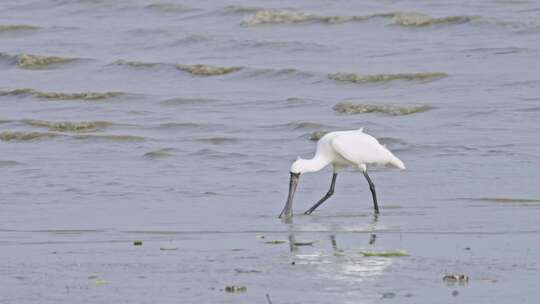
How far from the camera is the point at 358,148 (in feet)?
39.8

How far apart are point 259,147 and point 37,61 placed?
1040cm

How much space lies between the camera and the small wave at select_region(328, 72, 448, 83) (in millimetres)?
20094

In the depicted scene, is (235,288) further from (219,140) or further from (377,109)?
(377,109)

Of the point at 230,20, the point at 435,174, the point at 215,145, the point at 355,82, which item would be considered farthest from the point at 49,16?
the point at 435,174

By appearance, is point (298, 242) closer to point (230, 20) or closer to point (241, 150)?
point (241, 150)

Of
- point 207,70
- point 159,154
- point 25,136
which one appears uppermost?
point 159,154

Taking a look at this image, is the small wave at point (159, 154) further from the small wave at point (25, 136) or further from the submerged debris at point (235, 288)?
the submerged debris at point (235, 288)

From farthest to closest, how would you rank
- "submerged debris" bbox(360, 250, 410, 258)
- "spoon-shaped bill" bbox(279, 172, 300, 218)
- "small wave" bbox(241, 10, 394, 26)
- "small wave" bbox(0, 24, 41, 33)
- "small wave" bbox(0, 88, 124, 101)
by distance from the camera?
"small wave" bbox(0, 24, 41, 33)
"small wave" bbox(241, 10, 394, 26)
"small wave" bbox(0, 88, 124, 101)
"spoon-shaped bill" bbox(279, 172, 300, 218)
"submerged debris" bbox(360, 250, 410, 258)

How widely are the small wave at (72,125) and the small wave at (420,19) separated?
7.56 meters

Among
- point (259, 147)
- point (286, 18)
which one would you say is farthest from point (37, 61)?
point (259, 147)

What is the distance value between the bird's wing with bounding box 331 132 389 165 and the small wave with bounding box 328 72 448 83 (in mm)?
7950

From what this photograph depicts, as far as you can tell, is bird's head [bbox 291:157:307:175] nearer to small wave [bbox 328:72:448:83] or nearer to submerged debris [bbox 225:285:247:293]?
submerged debris [bbox 225:285:247:293]

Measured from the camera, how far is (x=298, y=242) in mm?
9523

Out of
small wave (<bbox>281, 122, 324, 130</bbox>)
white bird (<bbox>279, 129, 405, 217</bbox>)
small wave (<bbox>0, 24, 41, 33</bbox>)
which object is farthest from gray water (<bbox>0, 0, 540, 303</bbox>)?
white bird (<bbox>279, 129, 405, 217</bbox>)
